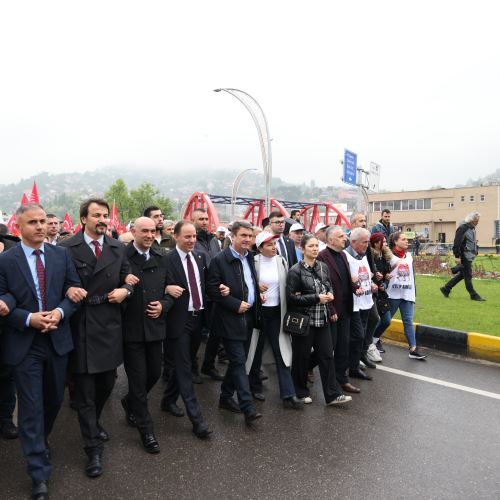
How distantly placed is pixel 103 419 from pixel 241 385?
132cm

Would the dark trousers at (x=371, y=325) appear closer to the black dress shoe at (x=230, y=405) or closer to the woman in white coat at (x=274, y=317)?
the woman in white coat at (x=274, y=317)

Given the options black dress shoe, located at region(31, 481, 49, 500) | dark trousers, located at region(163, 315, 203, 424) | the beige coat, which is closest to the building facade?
the beige coat

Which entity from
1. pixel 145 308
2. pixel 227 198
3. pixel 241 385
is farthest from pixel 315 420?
pixel 227 198

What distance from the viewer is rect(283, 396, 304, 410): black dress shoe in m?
4.39

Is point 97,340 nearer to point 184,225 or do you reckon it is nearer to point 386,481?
point 184,225

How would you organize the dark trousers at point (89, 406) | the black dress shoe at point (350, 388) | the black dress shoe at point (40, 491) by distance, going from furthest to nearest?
the black dress shoe at point (350, 388) < the dark trousers at point (89, 406) < the black dress shoe at point (40, 491)

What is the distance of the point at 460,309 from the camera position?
27.4ft

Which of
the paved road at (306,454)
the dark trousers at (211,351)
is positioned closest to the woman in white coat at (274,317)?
the paved road at (306,454)

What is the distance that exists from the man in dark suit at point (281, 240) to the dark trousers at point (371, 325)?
1.37 m

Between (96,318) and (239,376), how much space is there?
1.44 metres

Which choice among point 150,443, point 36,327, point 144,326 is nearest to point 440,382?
point 150,443

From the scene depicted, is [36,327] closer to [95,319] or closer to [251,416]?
[95,319]

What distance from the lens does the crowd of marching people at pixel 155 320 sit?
3037mm

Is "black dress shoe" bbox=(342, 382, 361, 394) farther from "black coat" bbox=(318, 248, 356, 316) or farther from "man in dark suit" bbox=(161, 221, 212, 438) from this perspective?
"man in dark suit" bbox=(161, 221, 212, 438)
